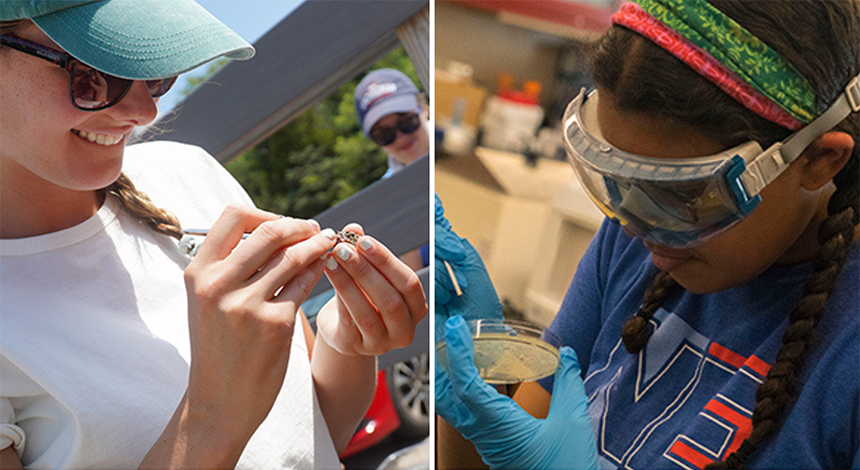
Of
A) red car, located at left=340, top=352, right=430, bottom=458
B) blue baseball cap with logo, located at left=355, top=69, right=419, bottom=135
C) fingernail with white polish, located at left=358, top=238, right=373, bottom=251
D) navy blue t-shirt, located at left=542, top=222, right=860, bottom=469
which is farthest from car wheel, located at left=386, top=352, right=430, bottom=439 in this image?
fingernail with white polish, located at left=358, top=238, right=373, bottom=251

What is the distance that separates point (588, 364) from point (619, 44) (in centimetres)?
61

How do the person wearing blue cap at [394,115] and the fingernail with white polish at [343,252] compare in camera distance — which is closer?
the fingernail with white polish at [343,252]

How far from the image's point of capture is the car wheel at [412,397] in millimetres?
4066

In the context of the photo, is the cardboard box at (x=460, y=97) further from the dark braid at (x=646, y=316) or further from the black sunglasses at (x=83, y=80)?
the black sunglasses at (x=83, y=80)

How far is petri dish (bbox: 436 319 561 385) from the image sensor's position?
1.21 m

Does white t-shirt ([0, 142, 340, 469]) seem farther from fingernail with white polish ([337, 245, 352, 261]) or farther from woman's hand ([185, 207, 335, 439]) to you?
fingernail with white polish ([337, 245, 352, 261])

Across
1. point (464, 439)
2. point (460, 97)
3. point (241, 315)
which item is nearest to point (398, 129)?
point (460, 97)

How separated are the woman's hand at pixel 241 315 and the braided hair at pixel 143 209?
32cm

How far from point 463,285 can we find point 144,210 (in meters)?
0.60

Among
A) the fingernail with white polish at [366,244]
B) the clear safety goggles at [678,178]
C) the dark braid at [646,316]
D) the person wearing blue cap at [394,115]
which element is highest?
the clear safety goggles at [678,178]

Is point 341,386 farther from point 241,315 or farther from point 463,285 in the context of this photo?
point 241,315

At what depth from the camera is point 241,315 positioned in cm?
86

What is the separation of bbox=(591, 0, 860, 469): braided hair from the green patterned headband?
0.04 feet

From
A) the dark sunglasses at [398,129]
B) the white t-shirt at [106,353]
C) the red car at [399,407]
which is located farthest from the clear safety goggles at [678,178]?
the red car at [399,407]
